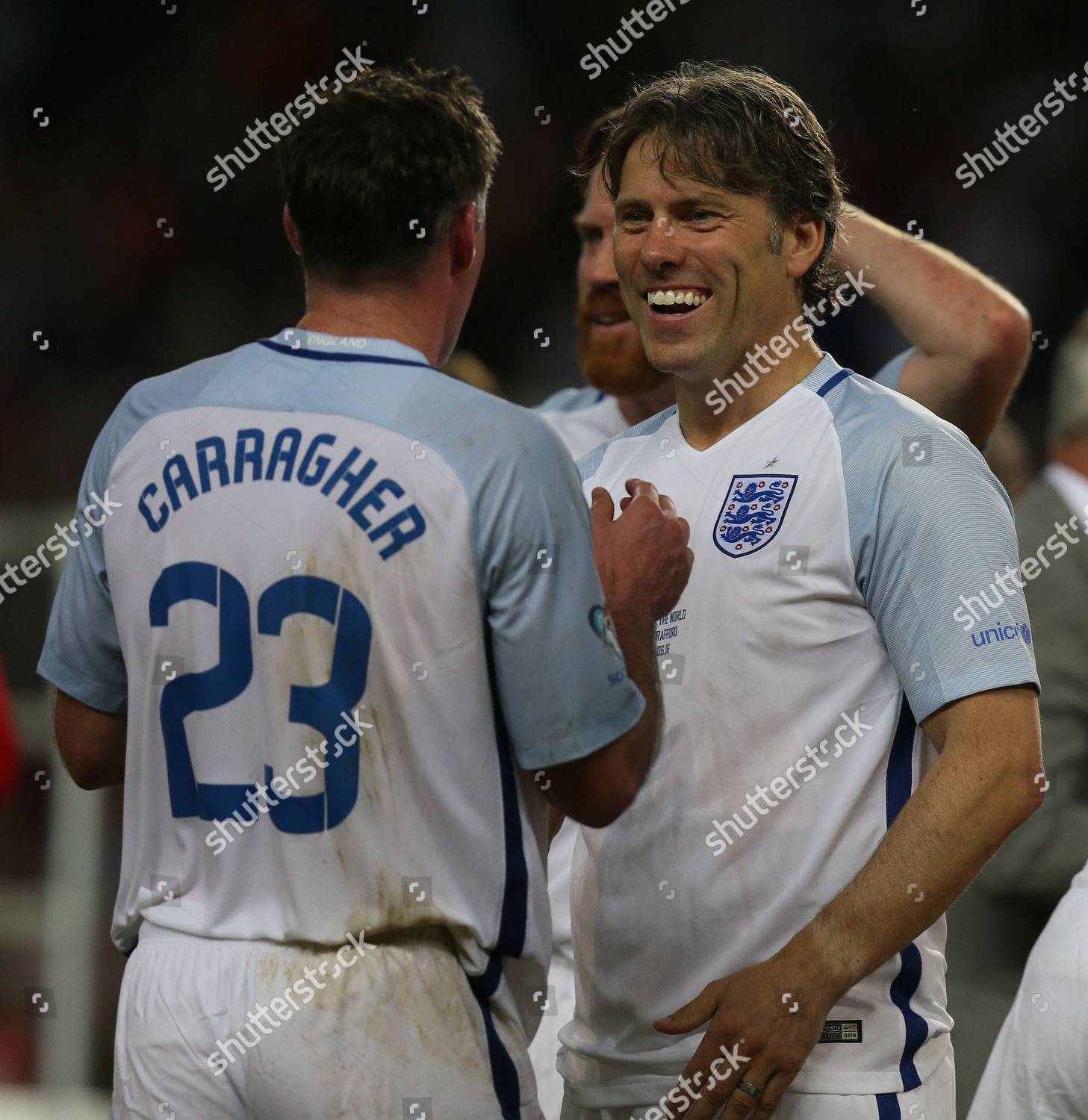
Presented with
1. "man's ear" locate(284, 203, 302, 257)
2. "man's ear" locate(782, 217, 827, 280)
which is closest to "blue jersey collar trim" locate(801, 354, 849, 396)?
"man's ear" locate(782, 217, 827, 280)

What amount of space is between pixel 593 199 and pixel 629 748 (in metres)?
1.89

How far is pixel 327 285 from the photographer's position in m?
1.76

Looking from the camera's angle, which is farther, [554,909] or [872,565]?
[554,909]

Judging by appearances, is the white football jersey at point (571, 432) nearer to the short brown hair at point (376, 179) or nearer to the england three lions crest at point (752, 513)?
the england three lions crest at point (752, 513)

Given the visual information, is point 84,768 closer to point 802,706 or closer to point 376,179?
point 376,179

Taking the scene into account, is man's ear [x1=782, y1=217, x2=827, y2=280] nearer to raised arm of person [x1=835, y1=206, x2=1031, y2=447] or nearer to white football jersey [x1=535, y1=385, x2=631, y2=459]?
raised arm of person [x1=835, y1=206, x2=1031, y2=447]

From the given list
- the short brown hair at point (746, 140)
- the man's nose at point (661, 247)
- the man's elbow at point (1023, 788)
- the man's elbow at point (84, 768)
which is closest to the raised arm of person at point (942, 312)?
the short brown hair at point (746, 140)

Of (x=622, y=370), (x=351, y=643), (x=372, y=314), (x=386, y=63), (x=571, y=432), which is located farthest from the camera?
(x=386, y=63)

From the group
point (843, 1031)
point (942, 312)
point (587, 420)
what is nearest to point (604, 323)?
point (587, 420)

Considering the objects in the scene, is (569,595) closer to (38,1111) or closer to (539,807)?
(539,807)

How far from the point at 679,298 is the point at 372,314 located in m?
0.62

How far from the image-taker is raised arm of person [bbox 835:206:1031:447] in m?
2.63

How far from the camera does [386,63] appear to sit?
634 cm

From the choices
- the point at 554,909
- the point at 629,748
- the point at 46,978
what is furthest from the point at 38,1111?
the point at 629,748
